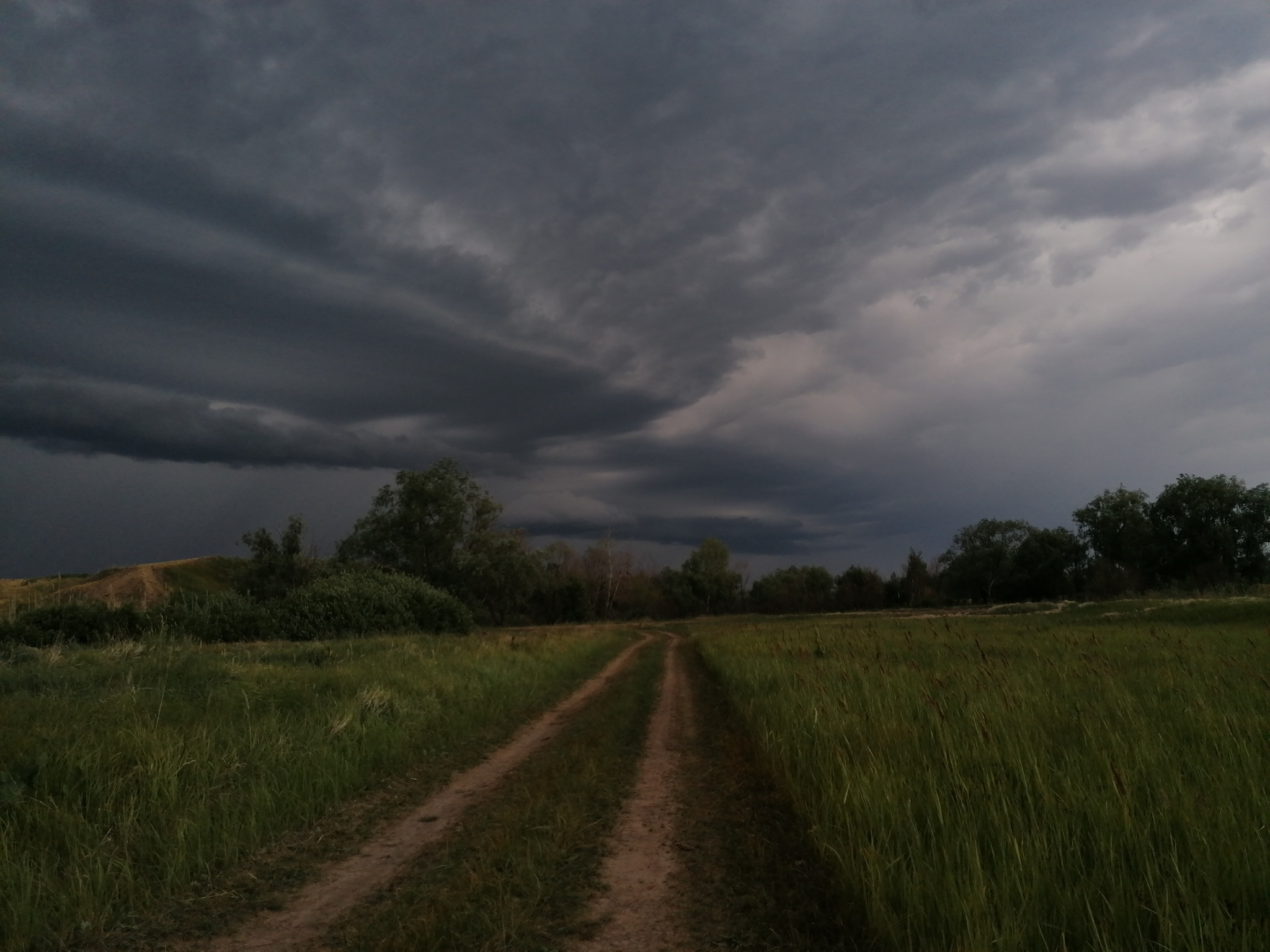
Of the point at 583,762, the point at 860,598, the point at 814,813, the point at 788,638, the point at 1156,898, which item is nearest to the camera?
the point at 1156,898

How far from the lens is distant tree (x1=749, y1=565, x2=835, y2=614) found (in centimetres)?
9400

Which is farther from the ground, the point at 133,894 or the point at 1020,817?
the point at 1020,817

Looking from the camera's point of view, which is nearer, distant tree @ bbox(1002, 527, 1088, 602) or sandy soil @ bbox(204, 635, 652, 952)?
sandy soil @ bbox(204, 635, 652, 952)

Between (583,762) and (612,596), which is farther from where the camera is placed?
(612,596)

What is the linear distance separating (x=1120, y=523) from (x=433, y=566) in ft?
267

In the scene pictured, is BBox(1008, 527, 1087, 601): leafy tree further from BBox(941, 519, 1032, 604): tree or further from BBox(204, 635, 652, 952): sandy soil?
BBox(204, 635, 652, 952): sandy soil

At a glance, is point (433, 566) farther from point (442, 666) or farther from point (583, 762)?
point (583, 762)

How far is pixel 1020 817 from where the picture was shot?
14.1 ft

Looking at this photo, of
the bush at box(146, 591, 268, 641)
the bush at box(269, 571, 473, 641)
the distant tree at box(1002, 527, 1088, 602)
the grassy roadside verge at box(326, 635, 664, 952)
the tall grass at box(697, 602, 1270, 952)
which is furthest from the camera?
the distant tree at box(1002, 527, 1088, 602)

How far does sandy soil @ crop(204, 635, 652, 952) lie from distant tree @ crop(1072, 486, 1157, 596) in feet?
272

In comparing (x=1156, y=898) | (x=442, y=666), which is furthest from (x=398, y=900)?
(x=442, y=666)

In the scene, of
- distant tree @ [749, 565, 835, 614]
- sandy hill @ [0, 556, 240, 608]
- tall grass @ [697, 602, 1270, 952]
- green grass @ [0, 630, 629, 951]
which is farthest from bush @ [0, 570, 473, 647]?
distant tree @ [749, 565, 835, 614]

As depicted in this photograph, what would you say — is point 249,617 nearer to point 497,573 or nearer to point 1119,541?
point 497,573

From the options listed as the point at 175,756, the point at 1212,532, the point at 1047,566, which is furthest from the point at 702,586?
the point at 175,756
